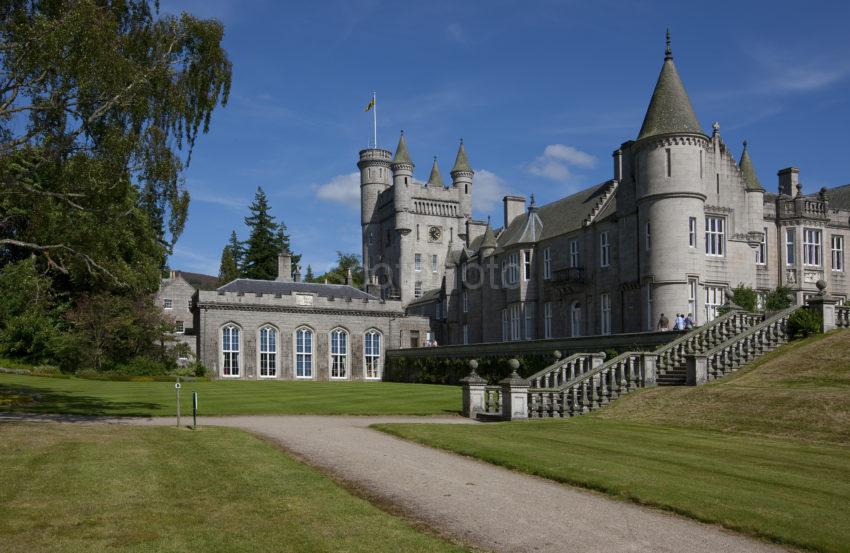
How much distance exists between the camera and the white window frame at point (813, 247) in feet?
137

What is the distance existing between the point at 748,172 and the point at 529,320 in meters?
15.9

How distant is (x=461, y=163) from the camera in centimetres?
8256

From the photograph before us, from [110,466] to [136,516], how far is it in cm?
341

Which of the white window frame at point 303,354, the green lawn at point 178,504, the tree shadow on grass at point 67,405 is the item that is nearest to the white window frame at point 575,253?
the white window frame at point 303,354

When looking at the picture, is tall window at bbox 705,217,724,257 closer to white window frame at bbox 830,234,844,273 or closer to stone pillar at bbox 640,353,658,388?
white window frame at bbox 830,234,844,273

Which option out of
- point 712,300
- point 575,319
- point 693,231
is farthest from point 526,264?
point 693,231

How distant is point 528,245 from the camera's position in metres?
51.0

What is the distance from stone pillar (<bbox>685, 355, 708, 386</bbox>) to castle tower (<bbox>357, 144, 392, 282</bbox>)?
6139cm

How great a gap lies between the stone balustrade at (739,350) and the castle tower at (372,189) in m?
59.5

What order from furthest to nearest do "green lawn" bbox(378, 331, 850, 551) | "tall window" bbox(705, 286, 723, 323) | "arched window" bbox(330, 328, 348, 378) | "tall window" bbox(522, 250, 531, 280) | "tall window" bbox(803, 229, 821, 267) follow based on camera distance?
"arched window" bbox(330, 328, 348, 378) < "tall window" bbox(522, 250, 531, 280) < "tall window" bbox(803, 229, 821, 267) < "tall window" bbox(705, 286, 723, 323) < "green lawn" bbox(378, 331, 850, 551)

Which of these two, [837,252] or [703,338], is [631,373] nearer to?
[703,338]

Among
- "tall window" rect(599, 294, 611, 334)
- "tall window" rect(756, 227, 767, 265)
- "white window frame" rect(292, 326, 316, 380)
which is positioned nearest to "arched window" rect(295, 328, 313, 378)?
"white window frame" rect(292, 326, 316, 380)

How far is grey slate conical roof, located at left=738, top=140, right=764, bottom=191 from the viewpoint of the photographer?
39.4 metres

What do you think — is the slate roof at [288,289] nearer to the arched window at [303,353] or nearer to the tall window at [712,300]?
the arched window at [303,353]
